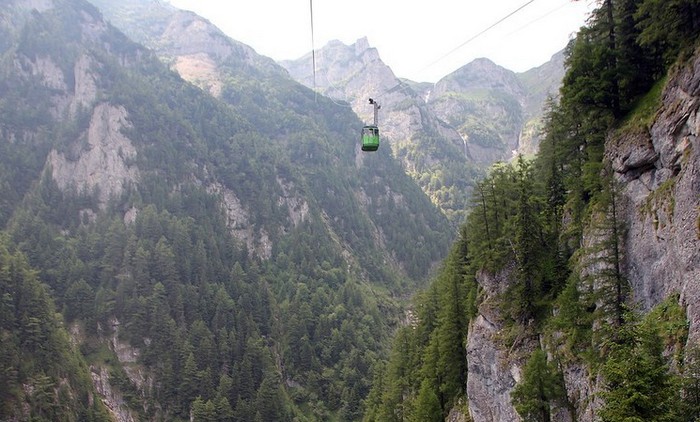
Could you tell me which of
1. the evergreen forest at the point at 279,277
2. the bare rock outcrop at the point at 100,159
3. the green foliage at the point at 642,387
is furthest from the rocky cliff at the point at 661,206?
the bare rock outcrop at the point at 100,159

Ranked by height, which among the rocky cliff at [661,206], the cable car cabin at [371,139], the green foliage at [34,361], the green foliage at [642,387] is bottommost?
the green foliage at [34,361]

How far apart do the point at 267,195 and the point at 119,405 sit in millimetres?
100828

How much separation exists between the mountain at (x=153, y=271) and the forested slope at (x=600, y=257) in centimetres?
7177

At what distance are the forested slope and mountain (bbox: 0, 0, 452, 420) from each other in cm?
7177

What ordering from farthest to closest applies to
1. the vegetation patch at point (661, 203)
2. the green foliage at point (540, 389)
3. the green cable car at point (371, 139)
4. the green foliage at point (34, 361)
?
the green foliage at point (34, 361) → the green cable car at point (371, 139) → the green foliage at point (540, 389) → the vegetation patch at point (661, 203)

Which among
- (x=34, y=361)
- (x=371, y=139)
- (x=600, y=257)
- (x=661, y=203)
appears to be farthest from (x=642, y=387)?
(x=34, y=361)

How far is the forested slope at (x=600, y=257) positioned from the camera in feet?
67.1

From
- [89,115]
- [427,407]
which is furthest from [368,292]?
[427,407]

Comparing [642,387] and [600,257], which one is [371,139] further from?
[642,387]

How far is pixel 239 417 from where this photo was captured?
100688mm

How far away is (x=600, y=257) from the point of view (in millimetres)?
26781

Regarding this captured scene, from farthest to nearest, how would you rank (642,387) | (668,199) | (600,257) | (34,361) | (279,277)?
(279,277) → (34,361) → (600,257) → (668,199) → (642,387)

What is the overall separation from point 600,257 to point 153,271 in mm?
123918

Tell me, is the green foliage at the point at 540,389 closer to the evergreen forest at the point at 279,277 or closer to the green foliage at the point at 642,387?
the evergreen forest at the point at 279,277
